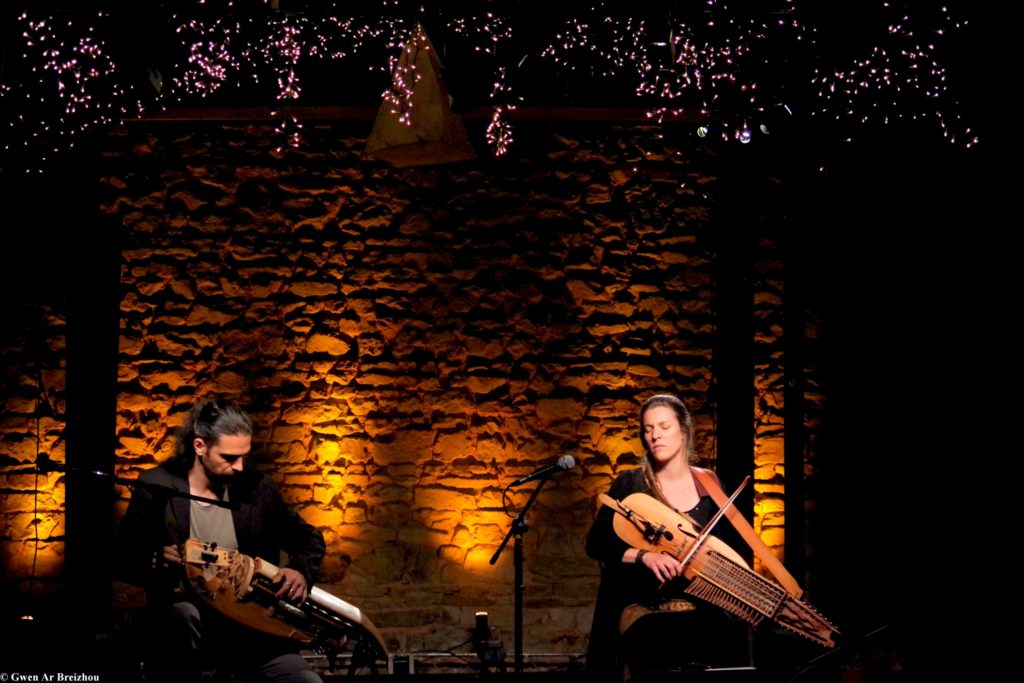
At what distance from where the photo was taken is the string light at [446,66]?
648 centimetres

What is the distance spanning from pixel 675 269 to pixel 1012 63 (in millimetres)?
2997

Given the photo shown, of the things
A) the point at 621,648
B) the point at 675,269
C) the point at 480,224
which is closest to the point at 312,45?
the point at 480,224

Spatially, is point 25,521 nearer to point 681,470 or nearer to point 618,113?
point 681,470

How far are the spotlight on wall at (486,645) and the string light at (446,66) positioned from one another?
3.41m

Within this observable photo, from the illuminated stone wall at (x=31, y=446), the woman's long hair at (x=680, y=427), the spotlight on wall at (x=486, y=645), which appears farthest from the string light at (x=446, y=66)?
the spotlight on wall at (x=486, y=645)

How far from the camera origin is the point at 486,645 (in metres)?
6.07

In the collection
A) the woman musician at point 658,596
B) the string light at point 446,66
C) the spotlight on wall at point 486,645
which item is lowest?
the spotlight on wall at point 486,645

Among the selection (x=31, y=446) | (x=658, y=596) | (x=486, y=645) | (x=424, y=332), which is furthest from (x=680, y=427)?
(x=31, y=446)

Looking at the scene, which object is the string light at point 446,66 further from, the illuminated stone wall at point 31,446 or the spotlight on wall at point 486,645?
the spotlight on wall at point 486,645

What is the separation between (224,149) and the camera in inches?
263

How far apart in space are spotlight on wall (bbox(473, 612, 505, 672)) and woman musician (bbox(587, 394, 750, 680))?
1.47 metres

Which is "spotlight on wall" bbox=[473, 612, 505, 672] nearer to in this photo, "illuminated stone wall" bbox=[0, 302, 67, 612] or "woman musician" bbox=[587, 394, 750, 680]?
"woman musician" bbox=[587, 394, 750, 680]

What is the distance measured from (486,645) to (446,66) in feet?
13.3

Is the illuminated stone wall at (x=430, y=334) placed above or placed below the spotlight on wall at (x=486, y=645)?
above
